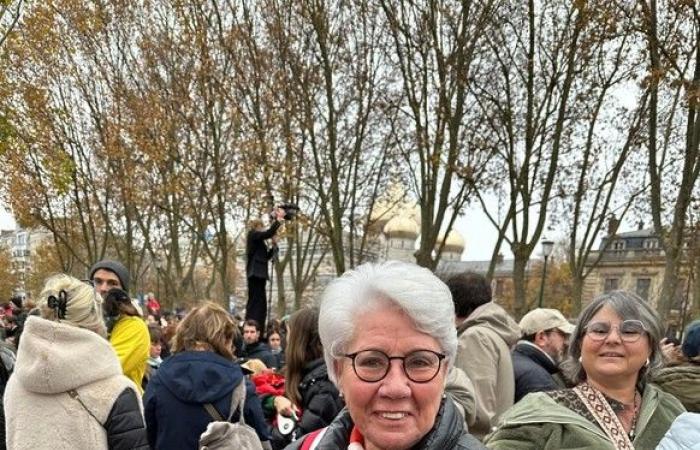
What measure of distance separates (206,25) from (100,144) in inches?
265

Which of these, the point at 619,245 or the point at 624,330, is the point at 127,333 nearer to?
the point at 624,330

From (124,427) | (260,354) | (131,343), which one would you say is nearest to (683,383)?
(124,427)

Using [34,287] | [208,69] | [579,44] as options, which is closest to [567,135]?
[579,44]

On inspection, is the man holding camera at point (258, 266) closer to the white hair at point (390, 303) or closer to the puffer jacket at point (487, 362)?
the puffer jacket at point (487, 362)

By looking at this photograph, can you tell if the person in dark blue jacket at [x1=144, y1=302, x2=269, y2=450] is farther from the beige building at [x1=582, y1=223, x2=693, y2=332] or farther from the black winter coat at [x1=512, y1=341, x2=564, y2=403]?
the beige building at [x1=582, y1=223, x2=693, y2=332]

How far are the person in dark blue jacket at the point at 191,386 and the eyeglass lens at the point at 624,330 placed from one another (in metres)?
1.69

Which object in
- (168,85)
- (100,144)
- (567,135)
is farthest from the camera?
(100,144)

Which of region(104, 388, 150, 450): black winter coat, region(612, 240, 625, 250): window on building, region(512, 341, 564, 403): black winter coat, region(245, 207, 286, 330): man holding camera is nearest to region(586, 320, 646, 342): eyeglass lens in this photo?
region(512, 341, 564, 403): black winter coat

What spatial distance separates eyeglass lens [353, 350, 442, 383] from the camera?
1.60m

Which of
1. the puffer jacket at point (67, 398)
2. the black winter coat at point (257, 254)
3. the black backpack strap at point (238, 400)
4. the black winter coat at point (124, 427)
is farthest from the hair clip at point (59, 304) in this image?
the black winter coat at point (257, 254)

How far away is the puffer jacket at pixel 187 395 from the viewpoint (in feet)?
10.1

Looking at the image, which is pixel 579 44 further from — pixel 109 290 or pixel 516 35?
pixel 109 290

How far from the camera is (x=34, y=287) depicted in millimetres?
51406

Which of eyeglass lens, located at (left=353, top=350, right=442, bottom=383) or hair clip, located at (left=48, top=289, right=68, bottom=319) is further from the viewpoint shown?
hair clip, located at (left=48, top=289, right=68, bottom=319)
